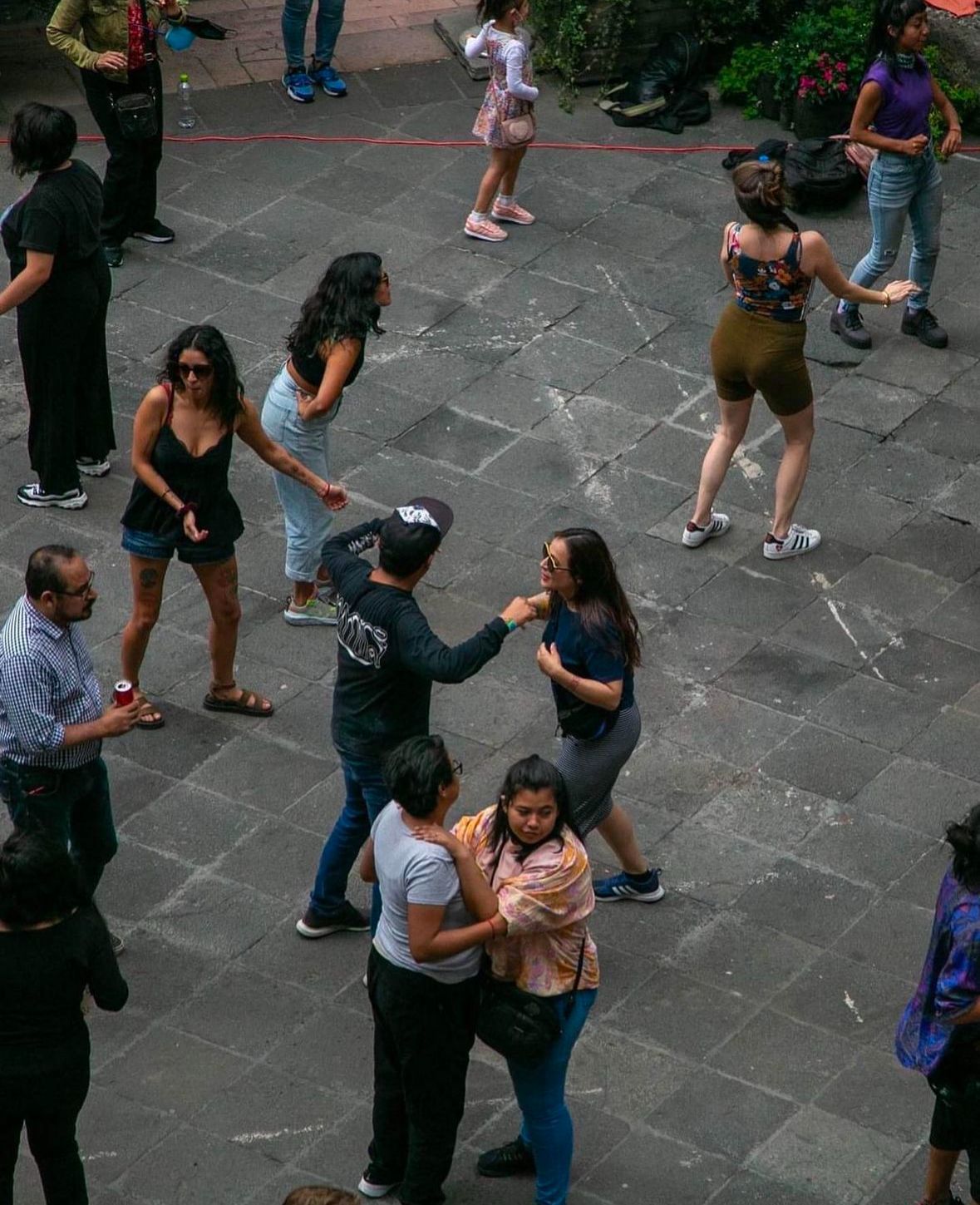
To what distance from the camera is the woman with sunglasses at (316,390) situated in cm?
786

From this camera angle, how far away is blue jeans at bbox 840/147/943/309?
32.8 feet

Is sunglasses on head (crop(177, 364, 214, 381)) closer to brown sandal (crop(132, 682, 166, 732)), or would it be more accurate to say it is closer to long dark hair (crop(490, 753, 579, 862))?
→ brown sandal (crop(132, 682, 166, 732))

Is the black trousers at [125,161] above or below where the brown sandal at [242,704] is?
above

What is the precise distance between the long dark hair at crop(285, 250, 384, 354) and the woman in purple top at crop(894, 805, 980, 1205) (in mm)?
3389

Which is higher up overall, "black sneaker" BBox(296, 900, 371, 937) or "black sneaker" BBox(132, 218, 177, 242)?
"black sneaker" BBox(132, 218, 177, 242)

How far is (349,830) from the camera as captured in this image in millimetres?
6680

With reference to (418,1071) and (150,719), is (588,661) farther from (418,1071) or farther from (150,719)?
(150,719)

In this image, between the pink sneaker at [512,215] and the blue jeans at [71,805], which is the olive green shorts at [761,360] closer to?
the pink sneaker at [512,215]

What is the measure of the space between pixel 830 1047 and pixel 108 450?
14.6 ft

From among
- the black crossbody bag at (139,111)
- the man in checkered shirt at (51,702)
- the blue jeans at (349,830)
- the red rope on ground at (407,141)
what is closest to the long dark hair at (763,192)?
the blue jeans at (349,830)

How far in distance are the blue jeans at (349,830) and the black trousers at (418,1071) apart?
2.60ft

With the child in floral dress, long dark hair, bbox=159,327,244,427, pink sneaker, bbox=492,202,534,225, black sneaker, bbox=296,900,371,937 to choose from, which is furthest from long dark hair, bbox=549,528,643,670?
pink sneaker, bbox=492,202,534,225

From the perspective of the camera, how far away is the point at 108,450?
9.36 m

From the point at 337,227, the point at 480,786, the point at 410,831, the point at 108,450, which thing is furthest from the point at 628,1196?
the point at 337,227
